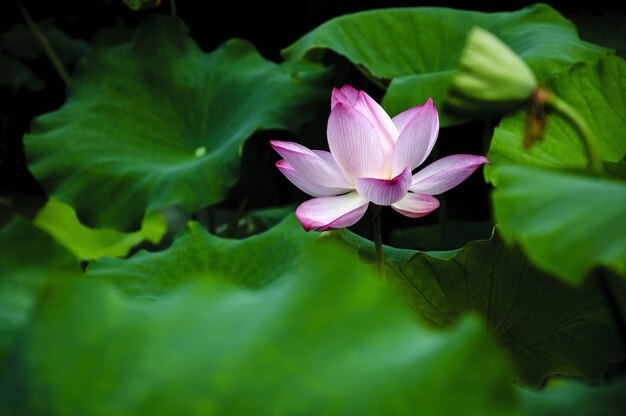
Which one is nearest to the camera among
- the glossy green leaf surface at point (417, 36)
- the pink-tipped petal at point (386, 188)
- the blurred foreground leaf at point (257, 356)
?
the blurred foreground leaf at point (257, 356)

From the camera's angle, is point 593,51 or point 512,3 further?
point 512,3

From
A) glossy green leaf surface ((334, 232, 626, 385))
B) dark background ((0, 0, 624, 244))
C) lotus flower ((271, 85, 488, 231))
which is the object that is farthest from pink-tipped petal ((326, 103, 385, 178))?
dark background ((0, 0, 624, 244))

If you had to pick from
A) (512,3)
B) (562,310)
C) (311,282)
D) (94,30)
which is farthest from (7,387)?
(94,30)

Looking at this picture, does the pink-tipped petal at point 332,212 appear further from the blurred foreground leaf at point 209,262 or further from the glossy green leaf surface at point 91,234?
the glossy green leaf surface at point 91,234

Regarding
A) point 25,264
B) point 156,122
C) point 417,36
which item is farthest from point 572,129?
point 156,122

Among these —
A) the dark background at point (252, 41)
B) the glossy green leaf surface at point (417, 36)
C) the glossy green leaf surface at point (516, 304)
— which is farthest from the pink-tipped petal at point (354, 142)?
the dark background at point (252, 41)

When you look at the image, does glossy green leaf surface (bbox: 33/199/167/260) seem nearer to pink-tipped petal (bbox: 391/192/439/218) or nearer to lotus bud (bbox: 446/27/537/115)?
pink-tipped petal (bbox: 391/192/439/218)

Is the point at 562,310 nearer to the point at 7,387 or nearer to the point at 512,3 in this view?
the point at 7,387
